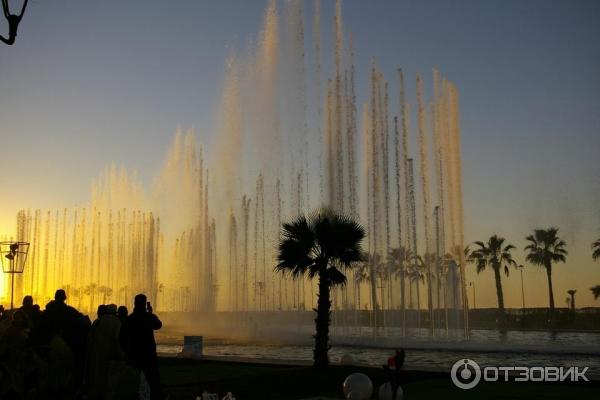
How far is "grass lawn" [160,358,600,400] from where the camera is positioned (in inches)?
552

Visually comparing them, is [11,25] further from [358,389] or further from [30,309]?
[358,389]

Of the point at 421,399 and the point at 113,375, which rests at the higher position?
the point at 113,375

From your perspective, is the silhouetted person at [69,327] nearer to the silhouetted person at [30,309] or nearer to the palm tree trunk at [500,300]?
the silhouetted person at [30,309]

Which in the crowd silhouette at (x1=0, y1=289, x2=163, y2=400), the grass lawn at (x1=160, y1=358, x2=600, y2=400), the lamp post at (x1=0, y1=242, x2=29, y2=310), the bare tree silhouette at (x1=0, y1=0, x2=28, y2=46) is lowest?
the grass lawn at (x1=160, y1=358, x2=600, y2=400)

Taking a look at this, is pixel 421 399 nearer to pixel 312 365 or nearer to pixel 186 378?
pixel 186 378

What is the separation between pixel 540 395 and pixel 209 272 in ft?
145

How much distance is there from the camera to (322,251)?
2216 cm

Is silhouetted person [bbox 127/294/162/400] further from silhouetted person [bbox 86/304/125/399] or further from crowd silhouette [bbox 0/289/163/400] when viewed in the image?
silhouetted person [bbox 86/304/125/399]

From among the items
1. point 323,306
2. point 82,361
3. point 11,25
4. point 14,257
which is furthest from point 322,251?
point 11,25

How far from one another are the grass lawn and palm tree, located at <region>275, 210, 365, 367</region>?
2764 mm

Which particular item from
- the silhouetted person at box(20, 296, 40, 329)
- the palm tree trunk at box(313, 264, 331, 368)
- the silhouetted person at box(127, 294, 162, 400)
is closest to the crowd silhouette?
the silhouetted person at box(127, 294, 162, 400)

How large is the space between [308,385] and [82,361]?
7.36 m

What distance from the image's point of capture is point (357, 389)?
12.9 m

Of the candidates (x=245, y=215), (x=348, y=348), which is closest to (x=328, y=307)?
(x=348, y=348)
